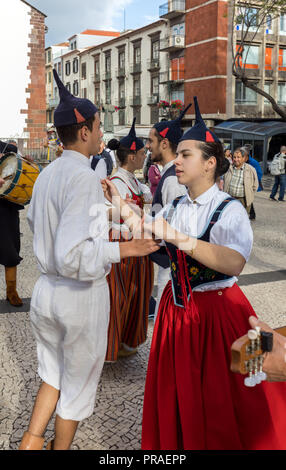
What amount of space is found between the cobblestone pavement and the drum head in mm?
1335

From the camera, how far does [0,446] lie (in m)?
2.77

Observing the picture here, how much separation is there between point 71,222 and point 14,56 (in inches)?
923

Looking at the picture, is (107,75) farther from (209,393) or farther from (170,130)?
(209,393)

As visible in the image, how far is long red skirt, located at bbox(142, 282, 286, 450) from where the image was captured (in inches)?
86.9

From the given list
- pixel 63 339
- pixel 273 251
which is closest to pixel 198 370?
pixel 63 339

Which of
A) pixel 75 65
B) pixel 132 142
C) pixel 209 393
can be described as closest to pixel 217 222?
pixel 209 393

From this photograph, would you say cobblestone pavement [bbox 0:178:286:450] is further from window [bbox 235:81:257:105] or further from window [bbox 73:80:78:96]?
window [bbox 73:80:78:96]

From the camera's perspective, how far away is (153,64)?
38938 millimetres

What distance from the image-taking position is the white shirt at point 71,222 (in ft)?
6.82

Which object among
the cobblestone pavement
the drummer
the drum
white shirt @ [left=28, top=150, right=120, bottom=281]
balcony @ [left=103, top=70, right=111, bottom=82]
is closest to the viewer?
white shirt @ [left=28, top=150, right=120, bottom=281]

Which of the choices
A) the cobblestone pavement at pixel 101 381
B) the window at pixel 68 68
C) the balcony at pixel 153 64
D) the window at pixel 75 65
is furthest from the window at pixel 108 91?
the cobblestone pavement at pixel 101 381

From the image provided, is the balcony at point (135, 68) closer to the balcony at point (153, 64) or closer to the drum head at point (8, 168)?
the balcony at point (153, 64)

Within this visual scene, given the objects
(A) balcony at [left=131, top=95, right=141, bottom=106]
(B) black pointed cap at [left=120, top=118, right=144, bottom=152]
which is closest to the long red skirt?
(B) black pointed cap at [left=120, top=118, right=144, bottom=152]

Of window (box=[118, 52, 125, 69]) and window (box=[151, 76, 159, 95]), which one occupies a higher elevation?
window (box=[118, 52, 125, 69])
